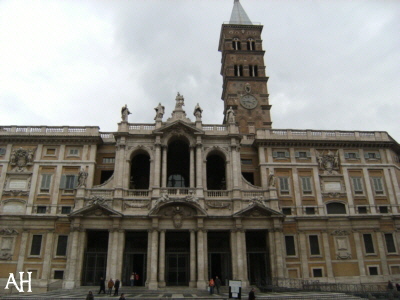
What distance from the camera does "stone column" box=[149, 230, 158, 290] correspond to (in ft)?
101

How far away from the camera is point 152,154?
3656cm

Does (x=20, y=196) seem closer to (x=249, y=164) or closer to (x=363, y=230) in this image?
(x=249, y=164)

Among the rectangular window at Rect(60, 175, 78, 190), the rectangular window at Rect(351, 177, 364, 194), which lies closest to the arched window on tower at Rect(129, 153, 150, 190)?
the rectangular window at Rect(60, 175, 78, 190)

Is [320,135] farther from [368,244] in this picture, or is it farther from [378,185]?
[368,244]

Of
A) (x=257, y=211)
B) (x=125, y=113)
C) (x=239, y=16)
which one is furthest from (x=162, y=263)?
(x=239, y=16)

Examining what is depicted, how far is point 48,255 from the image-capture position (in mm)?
33750

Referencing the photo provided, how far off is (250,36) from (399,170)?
3042 cm

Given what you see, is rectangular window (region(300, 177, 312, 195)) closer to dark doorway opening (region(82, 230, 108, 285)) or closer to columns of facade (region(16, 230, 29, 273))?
dark doorway opening (region(82, 230, 108, 285))

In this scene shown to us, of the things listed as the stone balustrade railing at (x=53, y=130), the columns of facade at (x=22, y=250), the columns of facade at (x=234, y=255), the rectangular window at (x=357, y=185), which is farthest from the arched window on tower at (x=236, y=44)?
the columns of facade at (x=22, y=250)

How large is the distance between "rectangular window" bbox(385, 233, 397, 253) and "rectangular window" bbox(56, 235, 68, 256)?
33.3m

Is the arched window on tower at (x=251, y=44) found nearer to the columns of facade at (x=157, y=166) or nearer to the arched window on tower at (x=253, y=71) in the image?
the arched window on tower at (x=253, y=71)

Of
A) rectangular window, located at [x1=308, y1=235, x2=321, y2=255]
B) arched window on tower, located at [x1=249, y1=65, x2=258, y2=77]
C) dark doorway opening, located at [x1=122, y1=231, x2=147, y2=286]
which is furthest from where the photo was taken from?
arched window on tower, located at [x1=249, y1=65, x2=258, y2=77]

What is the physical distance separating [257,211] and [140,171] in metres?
14.6

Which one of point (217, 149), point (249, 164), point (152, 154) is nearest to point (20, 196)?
point (152, 154)
